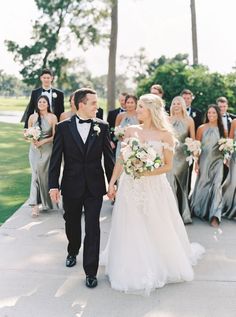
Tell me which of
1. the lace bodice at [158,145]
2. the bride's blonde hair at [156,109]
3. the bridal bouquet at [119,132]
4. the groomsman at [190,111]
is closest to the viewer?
the bride's blonde hair at [156,109]

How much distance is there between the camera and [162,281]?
5047 mm

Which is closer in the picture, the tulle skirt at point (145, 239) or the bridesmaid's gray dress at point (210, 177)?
the tulle skirt at point (145, 239)

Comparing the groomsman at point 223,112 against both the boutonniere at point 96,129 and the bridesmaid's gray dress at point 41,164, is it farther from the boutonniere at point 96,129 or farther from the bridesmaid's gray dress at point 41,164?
the boutonniere at point 96,129

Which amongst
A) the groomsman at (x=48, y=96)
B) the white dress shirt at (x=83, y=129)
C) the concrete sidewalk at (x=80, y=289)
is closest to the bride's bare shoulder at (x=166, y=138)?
the white dress shirt at (x=83, y=129)

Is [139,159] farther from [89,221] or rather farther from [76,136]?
[89,221]

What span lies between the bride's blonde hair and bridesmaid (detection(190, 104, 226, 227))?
2797 millimetres

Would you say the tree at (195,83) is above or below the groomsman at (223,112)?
above

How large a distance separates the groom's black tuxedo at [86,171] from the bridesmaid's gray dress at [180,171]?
113 inches

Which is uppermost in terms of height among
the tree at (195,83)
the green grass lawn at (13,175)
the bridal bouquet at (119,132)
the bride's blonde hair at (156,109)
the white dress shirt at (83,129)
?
the tree at (195,83)

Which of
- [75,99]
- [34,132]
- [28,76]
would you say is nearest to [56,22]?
[28,76]

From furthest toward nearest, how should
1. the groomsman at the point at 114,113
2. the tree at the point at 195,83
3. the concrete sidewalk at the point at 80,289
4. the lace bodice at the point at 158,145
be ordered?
the tree at the point at 195,83 < the groomsman at the point at 114,113 < the lace bodice at the point at 158,145 < the concrete sidewalk at the point at 80,289

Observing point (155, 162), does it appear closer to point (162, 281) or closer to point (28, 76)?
point (162, 281)

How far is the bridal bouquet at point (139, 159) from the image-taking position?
4.84 metres

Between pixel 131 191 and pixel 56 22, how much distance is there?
3719 centimetres
